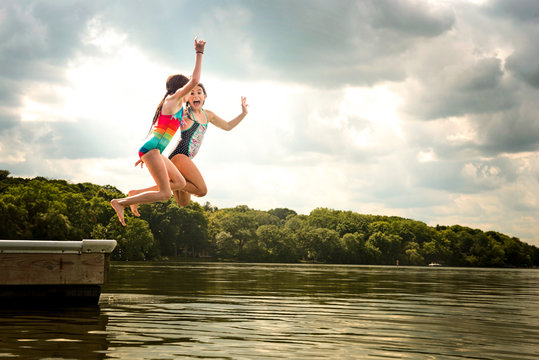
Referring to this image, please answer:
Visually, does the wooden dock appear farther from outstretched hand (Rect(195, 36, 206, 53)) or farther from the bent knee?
outstretched hand (Rect(195, 36, 206, 53))

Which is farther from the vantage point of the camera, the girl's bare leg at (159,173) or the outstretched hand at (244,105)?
the outstretched hand at (244,105)

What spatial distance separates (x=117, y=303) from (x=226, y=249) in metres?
130

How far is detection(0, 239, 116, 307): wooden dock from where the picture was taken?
36.8 feet

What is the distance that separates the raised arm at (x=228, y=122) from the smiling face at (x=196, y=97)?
0.37 meters

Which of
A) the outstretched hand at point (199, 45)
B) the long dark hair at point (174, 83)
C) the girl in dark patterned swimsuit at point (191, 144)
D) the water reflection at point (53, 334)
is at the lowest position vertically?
the water reflection at point (53, 334)

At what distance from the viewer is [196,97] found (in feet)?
26.9

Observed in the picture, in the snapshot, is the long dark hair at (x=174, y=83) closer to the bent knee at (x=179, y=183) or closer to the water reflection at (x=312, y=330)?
the bent knee at (x=179, y=183)

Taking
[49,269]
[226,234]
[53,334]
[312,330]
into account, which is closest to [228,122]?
[312,330]

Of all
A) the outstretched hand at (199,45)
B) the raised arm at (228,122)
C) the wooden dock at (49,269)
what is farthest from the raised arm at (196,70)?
the wooden dock at (49,269)

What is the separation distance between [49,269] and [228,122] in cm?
525

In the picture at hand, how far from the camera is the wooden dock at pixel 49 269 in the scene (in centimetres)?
1123

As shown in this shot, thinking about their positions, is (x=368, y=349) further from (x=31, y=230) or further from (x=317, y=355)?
(x=31, y=230)

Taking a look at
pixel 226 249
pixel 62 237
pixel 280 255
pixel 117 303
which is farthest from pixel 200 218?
pixel 117 303

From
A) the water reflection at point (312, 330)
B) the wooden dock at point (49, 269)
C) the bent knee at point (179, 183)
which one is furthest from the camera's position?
the wooden dock at point (49, 269)
